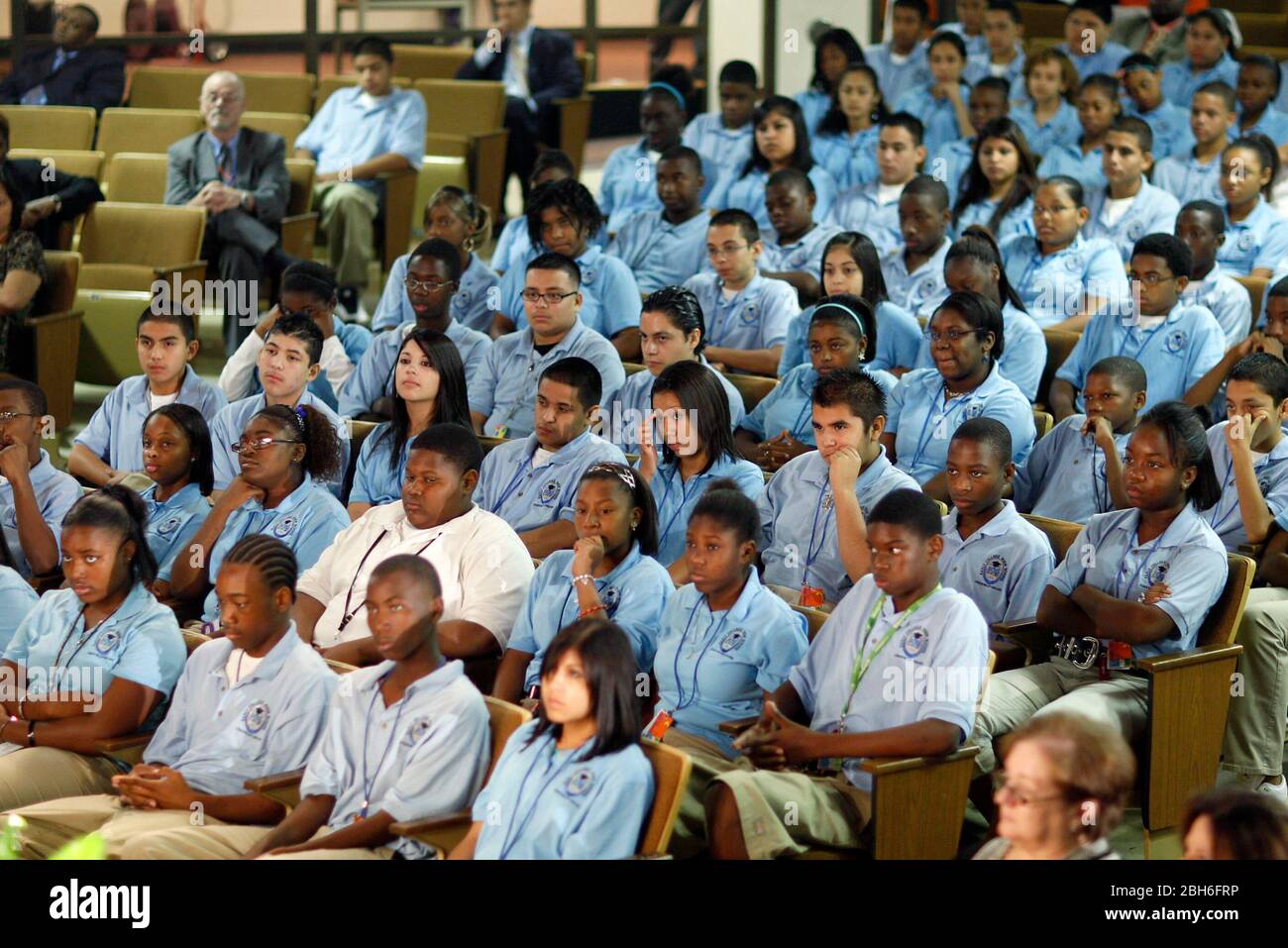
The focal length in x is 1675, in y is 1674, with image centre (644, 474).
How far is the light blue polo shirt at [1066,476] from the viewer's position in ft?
15.6

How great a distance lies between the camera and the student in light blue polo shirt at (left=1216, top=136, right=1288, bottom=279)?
680 cm

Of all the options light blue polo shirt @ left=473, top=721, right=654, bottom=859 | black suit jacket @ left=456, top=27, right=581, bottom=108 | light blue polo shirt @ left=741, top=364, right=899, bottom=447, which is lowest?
light blue polo shirt @ left=473, top=721, right=654, bottom=859

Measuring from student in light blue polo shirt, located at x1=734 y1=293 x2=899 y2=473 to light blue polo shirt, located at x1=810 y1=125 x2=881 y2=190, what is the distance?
2.70 meters

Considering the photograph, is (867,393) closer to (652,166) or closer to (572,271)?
(572,271)

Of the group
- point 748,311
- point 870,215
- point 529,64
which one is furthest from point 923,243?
point 529,64

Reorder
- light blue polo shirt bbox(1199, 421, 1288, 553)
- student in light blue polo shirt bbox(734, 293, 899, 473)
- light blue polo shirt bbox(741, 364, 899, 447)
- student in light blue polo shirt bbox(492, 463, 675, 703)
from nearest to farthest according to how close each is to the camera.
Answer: student in light blue polo shirt bbox(492, 463, 675, 703) → light blue polo shirt bbox(1199, 421, 1288, 553) → student in light blue polo shirt bbox(734, 293, 899, 473) → light blue polo shirt bbox(741, 364, 899, 447)

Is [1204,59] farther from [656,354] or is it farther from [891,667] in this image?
[891,667]

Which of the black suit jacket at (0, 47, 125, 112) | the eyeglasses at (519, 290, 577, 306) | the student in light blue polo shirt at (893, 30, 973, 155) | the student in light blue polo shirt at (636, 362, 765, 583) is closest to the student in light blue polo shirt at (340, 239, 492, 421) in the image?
the eyeglasses at (519, 290, 577, 306)

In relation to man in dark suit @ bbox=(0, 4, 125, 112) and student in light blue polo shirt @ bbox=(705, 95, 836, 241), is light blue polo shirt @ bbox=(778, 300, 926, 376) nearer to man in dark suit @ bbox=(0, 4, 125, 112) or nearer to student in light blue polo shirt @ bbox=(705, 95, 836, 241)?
student in light blue polo shirt @ bbox=(705, 95, 836, 241)

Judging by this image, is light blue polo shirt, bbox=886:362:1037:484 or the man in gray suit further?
the man in gray suit

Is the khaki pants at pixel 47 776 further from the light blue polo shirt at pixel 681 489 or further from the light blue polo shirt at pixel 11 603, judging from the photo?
the light blue polo shirt at pixel 681 489

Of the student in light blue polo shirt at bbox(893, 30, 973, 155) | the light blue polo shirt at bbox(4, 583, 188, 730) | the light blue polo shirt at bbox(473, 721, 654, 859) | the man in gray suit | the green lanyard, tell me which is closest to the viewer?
the light blue polo shirt at bbox(473, 721, 654, 859)
